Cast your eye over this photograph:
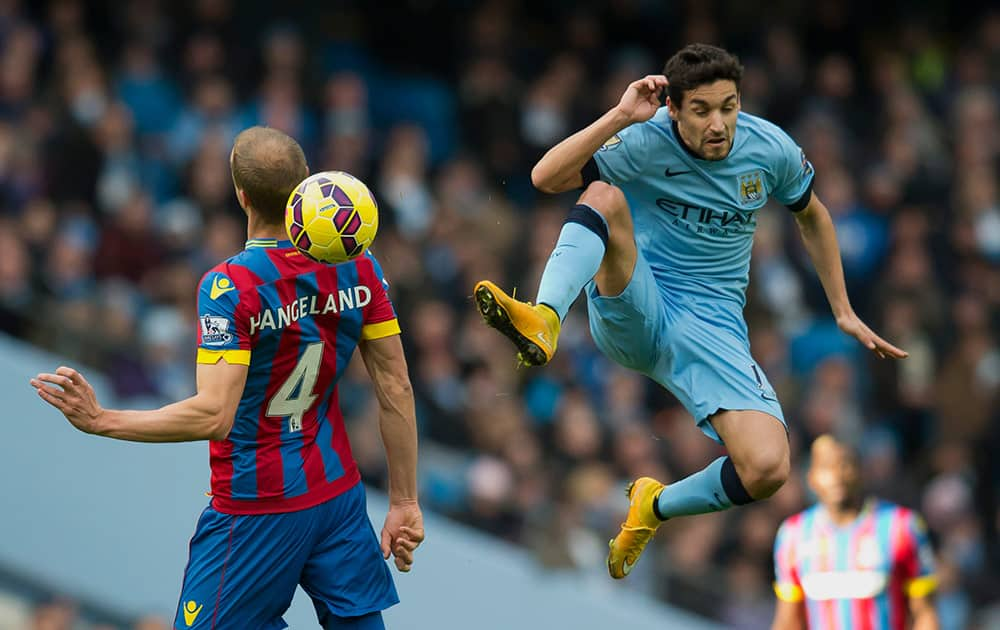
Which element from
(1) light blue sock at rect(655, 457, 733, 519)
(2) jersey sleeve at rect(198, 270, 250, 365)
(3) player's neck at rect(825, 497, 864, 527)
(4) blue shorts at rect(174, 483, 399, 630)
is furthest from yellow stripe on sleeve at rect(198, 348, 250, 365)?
(3) player's neck at rect(825, 497, 864, 527)

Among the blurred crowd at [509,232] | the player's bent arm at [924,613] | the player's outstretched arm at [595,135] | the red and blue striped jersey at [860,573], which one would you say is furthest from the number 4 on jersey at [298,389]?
the blurred crowd at [509,232]

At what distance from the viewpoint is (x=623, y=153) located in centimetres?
582

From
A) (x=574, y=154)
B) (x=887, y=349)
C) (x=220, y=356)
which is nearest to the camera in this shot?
(x=220, y=356)

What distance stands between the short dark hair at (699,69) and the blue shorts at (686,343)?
68 cm

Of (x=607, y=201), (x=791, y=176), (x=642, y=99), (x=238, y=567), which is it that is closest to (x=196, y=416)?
(x=238, y=567)

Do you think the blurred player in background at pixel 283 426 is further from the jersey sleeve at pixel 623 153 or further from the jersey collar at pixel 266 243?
the jersey sleeve at pixel 623 153

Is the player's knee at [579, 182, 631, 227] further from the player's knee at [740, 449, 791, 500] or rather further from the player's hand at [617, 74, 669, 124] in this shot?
the player's knee at [740, 449, 791, 500]

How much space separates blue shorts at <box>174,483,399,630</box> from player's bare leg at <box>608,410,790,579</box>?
4.20 ft

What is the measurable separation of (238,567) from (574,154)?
1.83m

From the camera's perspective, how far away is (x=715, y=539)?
10.7 metres

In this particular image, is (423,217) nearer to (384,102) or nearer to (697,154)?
(384,102)

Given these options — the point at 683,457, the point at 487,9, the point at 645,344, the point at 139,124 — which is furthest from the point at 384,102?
the point at 645,344

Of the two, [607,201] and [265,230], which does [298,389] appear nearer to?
[265,230]

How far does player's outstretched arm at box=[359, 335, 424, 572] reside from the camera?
534cm
